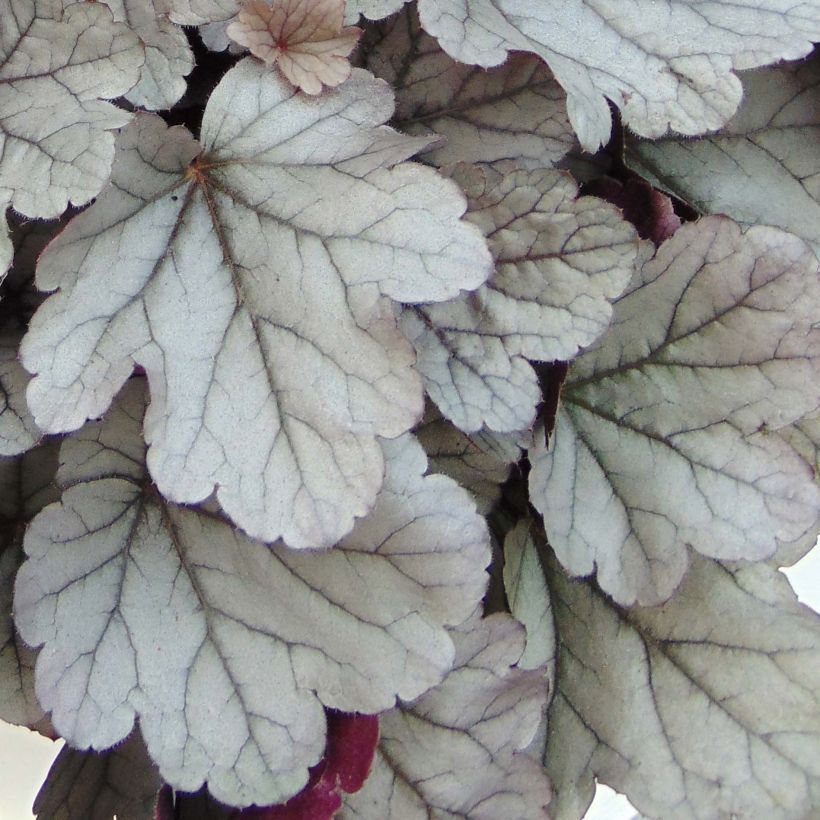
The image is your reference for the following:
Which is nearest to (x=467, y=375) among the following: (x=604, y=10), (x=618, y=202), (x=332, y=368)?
(x=332, y=368)

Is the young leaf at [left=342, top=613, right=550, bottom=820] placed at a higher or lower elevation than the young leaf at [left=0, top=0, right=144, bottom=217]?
lower

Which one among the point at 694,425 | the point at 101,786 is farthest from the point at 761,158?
the point at 101,786

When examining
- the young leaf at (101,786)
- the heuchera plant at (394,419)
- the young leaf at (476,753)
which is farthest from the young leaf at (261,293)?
the young leaf at (101,786)

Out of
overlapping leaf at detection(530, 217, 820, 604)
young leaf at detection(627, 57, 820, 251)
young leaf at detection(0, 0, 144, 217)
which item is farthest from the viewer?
young leaf at detection(627, 57, 820, 251)

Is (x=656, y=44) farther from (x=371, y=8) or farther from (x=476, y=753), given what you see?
(x=476, y=753)

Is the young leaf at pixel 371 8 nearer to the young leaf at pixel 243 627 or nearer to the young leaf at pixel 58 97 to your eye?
the young leaf at pixel 58 97

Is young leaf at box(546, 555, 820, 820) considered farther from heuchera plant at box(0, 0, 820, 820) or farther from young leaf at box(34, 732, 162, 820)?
young leaf at box(34, 732, 162, 820)

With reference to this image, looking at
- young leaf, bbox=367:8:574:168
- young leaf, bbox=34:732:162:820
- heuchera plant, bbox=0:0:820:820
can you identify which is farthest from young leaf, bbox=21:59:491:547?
young leaf, bbox=34:732:162:820
